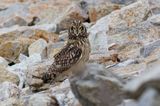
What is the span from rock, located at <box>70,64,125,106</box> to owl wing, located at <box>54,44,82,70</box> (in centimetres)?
357

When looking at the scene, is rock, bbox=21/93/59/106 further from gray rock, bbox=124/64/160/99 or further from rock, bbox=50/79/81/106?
gray rock, bbox=124/64/160/99

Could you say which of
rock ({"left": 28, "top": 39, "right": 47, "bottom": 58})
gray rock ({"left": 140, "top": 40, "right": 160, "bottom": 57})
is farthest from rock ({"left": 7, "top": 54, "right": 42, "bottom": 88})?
gray rock ({"left": 140, "top": 40, "right": 160, "bottom": 57})

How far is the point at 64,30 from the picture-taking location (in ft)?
46.8

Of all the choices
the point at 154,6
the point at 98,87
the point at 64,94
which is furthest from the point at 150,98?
the point at 154,6

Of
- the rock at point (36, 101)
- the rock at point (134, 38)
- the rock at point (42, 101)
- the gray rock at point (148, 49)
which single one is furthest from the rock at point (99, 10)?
the rock at point (42, 101)

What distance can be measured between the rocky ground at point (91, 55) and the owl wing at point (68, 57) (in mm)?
228

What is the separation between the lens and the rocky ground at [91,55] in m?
4.06

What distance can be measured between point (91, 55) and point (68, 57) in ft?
4.61

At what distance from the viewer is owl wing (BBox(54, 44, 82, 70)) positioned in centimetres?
791

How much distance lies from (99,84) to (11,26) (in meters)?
12.4

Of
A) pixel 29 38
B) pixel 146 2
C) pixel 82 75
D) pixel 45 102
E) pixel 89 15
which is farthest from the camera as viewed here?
pixel 89 15

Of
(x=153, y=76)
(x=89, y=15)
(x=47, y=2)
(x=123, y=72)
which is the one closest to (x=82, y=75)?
(x=153, y=76)

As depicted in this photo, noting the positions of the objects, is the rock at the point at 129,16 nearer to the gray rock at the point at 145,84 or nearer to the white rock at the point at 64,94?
the white rock at the point at 64,94

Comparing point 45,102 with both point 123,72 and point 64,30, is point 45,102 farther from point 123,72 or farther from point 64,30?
point 64,30
